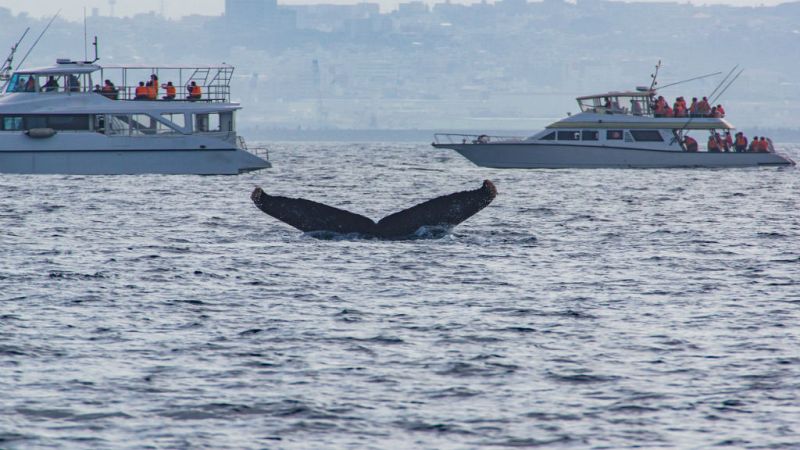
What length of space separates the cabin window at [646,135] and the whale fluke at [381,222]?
113 ft

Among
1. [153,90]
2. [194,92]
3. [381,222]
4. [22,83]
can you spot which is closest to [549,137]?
[194,92]

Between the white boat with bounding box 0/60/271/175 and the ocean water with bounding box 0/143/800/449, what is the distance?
1696 centimetres

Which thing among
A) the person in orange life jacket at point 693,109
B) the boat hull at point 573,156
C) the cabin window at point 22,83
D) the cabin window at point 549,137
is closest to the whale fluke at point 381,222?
the cabin window at point 22,83

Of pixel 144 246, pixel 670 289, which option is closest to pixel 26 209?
pixel 144 246

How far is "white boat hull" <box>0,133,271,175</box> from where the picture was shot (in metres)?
52.7

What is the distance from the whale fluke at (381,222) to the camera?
30875 mm

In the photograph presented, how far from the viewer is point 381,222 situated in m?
32.5

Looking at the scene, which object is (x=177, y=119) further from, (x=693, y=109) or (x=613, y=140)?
(x=693, y=109)

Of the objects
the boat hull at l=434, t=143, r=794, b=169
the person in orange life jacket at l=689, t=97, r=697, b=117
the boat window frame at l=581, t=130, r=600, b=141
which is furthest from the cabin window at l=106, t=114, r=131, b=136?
the person in orange life jacket at l=689, t=97, r=697, b=117

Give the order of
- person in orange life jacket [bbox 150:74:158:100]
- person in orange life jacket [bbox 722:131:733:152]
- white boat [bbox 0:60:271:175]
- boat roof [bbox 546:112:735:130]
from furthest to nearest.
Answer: person in orange life jacket [bbox 722:131:733:152] < boat roof [bbox 546:112:735:130] < person in orange life jacket [bbox 150:74:158:100] < white boat [bbox 0:60:271:175]

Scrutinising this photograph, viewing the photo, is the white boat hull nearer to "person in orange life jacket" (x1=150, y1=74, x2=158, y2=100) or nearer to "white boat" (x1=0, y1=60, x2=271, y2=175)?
"white boat" (x1=0, y1=60, x2=271, y2=175)

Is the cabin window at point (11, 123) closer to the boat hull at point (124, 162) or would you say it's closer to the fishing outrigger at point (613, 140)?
the boat hull at point (124, 162)

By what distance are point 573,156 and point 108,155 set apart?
23.8m

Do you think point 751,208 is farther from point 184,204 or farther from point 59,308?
point 59,308
